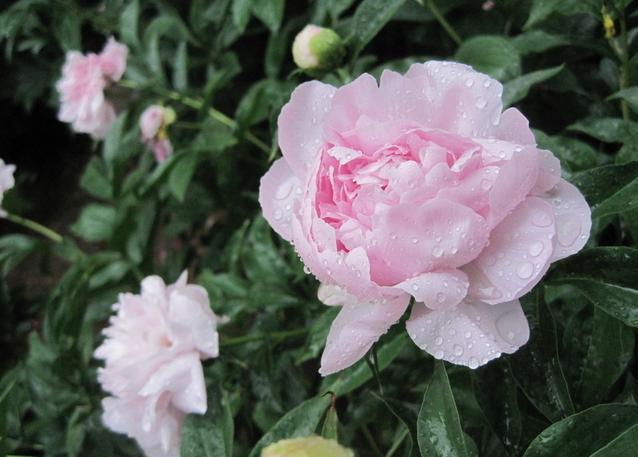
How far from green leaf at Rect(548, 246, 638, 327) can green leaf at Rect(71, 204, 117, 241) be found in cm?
83

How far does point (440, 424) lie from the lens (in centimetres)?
46

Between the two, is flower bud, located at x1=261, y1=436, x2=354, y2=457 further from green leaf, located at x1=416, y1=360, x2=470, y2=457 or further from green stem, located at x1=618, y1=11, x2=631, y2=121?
green stem, located at x1=618, y1=11, x2=631, y2=121

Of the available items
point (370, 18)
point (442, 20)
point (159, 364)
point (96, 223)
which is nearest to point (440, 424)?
point (159, 364)

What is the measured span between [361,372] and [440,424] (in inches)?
8.2

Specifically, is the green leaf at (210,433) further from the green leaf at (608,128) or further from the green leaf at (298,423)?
the green leaf at (608,128)

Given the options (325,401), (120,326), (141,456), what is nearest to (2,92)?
(141,456)

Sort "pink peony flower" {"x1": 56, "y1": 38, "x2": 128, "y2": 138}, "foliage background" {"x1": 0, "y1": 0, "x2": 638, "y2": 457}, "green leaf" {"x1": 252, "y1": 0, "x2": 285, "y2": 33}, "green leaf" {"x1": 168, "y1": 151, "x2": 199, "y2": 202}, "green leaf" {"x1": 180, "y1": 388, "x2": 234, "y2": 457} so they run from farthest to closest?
"pink peony flower" {"x1": 56, "y1": 38, "x2": 128, "y2": 138} → "green leaf" {"x1": 168, "y1": 151, "x2": 199, "y2": 202} → "green leaf" {"x1": 252, "y1": 0, "x2": 285, "y2": 33} → "green leaf" {"x1": 180, "y1": 388, "x2": 234, "y2": 457} → "foliage background" {"x1": 0, "y1": 0, "x2": 638, "y2": 457}

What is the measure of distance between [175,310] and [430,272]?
31 centimetres

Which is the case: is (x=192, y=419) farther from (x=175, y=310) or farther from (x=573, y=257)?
(x=573, y=257)

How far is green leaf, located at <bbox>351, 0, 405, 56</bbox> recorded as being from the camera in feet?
2.30

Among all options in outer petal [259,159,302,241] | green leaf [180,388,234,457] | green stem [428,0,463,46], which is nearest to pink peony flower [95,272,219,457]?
green leaf [180,388,234,457]

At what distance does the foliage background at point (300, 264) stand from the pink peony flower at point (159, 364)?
0.03m

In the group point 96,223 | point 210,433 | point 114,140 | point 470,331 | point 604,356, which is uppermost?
point 470,331

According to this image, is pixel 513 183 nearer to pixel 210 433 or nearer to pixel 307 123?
pixel 307 123
